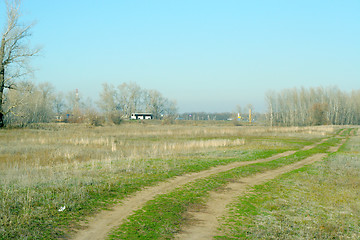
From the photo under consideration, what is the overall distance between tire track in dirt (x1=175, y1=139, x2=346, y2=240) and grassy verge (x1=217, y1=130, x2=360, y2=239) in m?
0.25

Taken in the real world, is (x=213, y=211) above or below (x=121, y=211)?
below

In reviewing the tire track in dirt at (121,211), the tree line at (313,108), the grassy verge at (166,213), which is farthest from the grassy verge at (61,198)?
the tree line at (313,108)

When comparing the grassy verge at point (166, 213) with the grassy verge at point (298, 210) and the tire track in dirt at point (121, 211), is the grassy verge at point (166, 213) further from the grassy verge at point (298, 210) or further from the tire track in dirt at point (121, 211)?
the grassy verge at point (298, 210)

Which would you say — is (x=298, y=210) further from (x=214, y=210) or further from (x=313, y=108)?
(x=313, y=108)

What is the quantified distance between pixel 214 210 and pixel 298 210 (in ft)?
6.85

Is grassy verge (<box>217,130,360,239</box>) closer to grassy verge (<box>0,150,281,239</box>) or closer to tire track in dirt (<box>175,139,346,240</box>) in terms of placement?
tire track in dirt (<box>175,139,346,240</box>)

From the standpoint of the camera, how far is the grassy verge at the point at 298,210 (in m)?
6.27

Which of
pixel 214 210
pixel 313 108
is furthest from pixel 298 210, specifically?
pixel 313 108

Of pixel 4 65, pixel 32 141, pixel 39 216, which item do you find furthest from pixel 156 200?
pixel 4 65

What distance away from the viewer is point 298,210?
7.78 m

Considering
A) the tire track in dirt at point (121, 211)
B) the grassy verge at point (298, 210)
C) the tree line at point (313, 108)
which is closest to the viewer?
the tire track in dirt at point (121, 211)

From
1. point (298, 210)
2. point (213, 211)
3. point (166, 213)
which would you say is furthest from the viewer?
point (298, 210)

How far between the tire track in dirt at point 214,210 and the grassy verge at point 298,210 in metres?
0.25

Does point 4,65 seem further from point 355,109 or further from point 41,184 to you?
point 355,109
